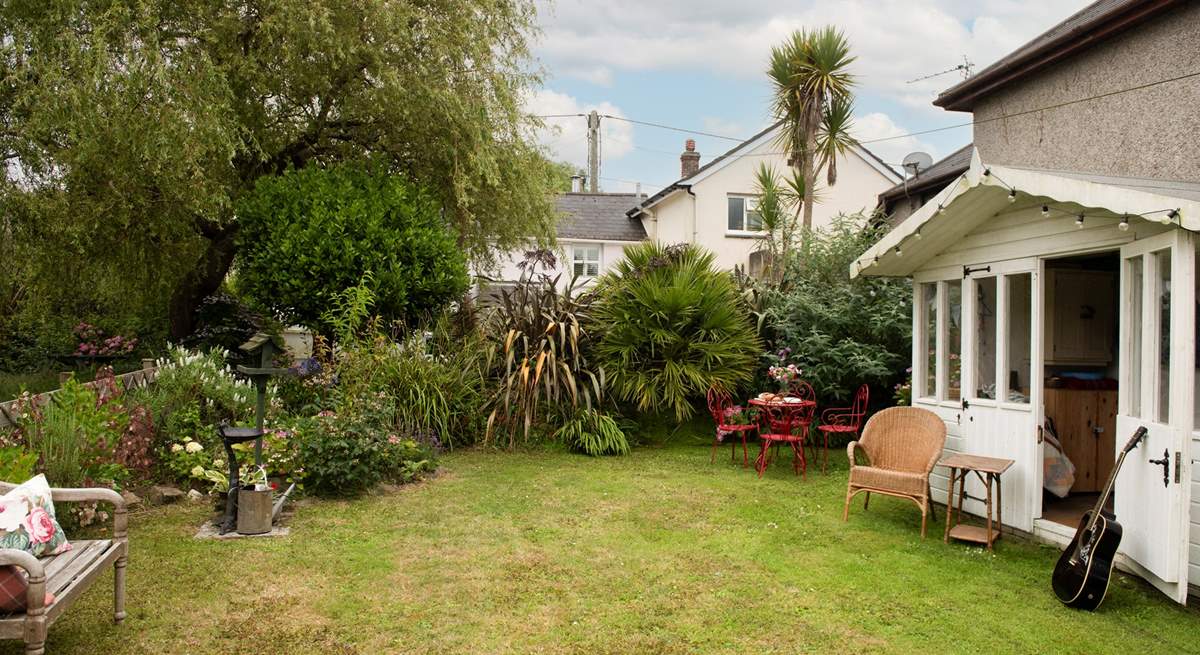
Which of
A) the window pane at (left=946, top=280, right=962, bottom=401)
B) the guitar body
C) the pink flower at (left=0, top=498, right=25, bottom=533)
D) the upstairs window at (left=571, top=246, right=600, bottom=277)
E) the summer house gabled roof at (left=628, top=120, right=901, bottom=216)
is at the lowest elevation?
the guitar body

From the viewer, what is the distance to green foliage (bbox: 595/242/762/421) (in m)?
9.80

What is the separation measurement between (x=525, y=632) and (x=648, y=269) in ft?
22.0

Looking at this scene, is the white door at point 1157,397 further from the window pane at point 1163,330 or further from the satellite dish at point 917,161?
the satellite dish at point 917,161

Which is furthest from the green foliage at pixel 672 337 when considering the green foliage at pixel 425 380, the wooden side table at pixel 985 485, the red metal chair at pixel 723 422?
the wooden side table at pixel 985 485

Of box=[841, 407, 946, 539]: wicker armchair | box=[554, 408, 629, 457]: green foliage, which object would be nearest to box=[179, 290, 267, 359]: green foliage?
box=[554, 408, 629, 457]: green foliage

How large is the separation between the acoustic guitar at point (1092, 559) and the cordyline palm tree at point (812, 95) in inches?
351

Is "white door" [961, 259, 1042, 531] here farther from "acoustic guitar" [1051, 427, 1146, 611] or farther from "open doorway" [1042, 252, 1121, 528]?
"acoustic guitar" [1051, 427, 1146, 611]

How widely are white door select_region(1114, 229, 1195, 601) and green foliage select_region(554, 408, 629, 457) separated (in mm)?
5500

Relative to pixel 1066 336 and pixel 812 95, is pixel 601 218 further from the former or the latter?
pixel 1066 336

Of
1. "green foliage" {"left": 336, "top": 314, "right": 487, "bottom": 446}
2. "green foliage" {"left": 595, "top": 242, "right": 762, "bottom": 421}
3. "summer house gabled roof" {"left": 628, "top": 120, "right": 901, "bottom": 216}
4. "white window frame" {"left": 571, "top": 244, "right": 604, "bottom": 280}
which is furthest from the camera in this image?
"white window frame" {"left": 571, "top": 244, "right": 604, "bottom": 280}

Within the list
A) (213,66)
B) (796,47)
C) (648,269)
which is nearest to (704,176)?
(796,47)

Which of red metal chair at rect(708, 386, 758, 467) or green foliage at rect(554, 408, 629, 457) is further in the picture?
green foliage at rect(554, 408, 629, 457)

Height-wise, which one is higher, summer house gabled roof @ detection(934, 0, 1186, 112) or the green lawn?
summer house gabled roof @ detection(934, 0, 1186, 112)

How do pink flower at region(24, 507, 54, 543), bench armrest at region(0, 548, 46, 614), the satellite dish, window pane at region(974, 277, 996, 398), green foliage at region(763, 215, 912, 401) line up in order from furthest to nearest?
the satellite dish, green foliage at region(763, 215, 912, 401), window pane at region(974, 277, 996, 398), pink flower at region(24, 507, 54, 543), bench armrest at region(0, 548, 46, 614)
